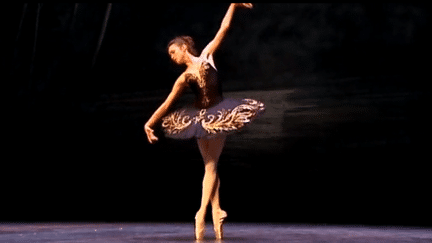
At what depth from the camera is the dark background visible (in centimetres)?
473

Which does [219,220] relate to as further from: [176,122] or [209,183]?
[176,122]

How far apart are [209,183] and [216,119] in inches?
14.5

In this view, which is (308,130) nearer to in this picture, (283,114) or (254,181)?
(283,114)

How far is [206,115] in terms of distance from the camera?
3.48 metres

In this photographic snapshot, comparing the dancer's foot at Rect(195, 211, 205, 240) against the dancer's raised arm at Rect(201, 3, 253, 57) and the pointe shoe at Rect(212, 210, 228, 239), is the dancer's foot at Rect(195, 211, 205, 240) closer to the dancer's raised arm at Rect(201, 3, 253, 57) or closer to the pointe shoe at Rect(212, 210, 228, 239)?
the pointe shoe at Rect(212, 210, 228, 239)

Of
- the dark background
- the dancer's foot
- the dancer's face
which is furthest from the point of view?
the dark background

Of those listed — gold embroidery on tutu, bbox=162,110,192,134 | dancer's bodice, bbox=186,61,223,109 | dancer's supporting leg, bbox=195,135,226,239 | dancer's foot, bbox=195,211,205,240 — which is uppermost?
dancer's bodice, bbox=186,61,223,109

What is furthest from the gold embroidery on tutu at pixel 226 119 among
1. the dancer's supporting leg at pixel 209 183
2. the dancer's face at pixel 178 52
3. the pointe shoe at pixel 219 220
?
the pointe shoe at pixel 219 220

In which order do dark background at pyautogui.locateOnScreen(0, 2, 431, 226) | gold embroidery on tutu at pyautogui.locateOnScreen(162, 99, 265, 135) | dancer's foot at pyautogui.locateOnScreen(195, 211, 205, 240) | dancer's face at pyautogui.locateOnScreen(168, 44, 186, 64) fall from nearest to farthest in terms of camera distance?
gold embroidery on tutu at pyautogui.locateOnScreen(162, 99, 265, 135), dancer's foot at pyautogui.locateOnScreen(195, 211, 205, 240), dancer's face at pyautogui.locateOnScreen(168, 44, 186, 64), dark background at pyautogui.locateOnScreen(0, 2, 431, 226)

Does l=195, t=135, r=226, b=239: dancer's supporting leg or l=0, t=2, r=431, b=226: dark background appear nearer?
l=195, t=135, r=226, b=239: dancer's supporting leg

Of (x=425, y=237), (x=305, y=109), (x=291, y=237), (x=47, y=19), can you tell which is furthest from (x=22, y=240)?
(x=47, y=19)

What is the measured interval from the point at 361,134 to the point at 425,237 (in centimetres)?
136

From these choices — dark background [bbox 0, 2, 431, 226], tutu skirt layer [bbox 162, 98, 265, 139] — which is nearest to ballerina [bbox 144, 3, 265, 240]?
tutu skirt layer [bbox 162, 98, 265, 139]

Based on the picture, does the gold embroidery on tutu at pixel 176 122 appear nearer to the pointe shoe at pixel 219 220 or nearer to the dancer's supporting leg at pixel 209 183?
the dancer's supporting leg at pixel 209 183
